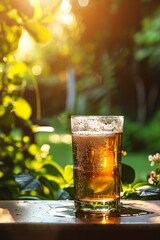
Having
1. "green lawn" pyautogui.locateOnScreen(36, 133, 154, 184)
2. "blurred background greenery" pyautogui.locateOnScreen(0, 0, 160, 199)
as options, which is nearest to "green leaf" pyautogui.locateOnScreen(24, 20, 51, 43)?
"blurred background greenery" pyautogui.locateOnScreen(0, 0, 160, 199)

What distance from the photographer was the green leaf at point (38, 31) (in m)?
1.85

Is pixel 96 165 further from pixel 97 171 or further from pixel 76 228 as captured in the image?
pixel 76 228

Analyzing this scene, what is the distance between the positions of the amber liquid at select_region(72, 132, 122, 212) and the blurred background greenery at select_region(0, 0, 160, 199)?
0.39 meters

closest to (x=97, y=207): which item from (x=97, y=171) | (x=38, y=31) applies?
(x=97, y=171)

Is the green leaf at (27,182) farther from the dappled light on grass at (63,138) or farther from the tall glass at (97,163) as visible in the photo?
the dappled light on grass at (63,138)

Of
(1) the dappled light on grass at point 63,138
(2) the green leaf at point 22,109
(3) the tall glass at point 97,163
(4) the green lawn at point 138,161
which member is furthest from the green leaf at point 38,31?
(4) the green lawn at point 138,161

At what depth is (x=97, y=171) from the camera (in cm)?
119

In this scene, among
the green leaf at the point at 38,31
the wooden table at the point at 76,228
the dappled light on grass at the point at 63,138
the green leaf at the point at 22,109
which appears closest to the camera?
the wooden table at the point at 76,228

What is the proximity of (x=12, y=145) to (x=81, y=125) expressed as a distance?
79cm

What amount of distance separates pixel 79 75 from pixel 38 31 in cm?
1544

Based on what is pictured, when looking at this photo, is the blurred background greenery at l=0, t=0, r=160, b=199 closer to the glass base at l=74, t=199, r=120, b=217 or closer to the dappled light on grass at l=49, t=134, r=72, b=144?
the dappled light on grass at l=49, t=134, r=72, b=144

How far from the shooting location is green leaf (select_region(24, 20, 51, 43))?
1.85 metres

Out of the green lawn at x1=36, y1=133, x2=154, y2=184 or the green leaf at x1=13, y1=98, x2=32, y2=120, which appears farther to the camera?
the green lawn at x1=36, y1=133, x2=154, y2=184

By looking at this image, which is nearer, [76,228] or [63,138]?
[76,228]
